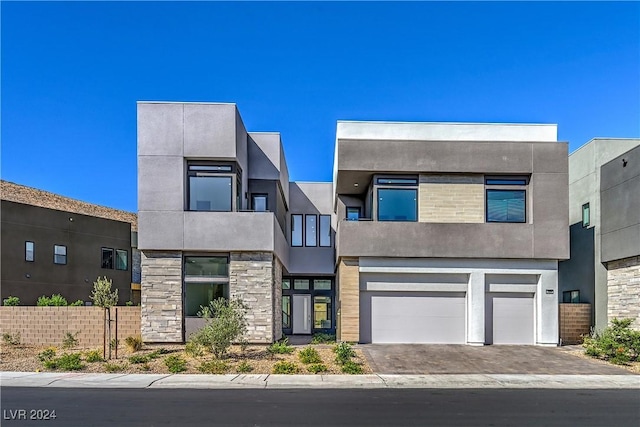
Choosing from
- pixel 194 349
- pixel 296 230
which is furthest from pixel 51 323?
pixel 296 230

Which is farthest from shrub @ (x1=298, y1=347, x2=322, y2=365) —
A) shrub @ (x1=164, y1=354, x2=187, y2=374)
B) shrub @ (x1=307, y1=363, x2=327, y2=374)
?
shrub @ (x1=164, y1=354, x2=187, y2=374)

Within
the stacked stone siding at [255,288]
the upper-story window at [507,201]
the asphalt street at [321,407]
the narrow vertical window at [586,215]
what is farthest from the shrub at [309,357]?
the narrow vertical window at [586,215]

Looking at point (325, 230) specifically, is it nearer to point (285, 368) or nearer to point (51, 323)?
point (285, 368)

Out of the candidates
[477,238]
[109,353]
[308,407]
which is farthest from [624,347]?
[109,353]

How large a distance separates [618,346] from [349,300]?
8.99m

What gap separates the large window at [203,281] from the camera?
17.1 m

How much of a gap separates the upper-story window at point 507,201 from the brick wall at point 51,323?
1386cm

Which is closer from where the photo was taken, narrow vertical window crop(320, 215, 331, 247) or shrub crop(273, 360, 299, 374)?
shrub crop(273, 360, 299, 374)

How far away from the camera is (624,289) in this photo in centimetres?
1859

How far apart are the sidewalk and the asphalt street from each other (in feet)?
1.83

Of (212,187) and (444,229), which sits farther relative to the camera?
(444,229)

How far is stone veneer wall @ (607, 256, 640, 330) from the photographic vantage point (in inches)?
707

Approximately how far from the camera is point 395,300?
62.0 feet

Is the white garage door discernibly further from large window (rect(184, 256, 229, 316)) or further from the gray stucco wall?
large window (rect(184, 256, 229, 316))
